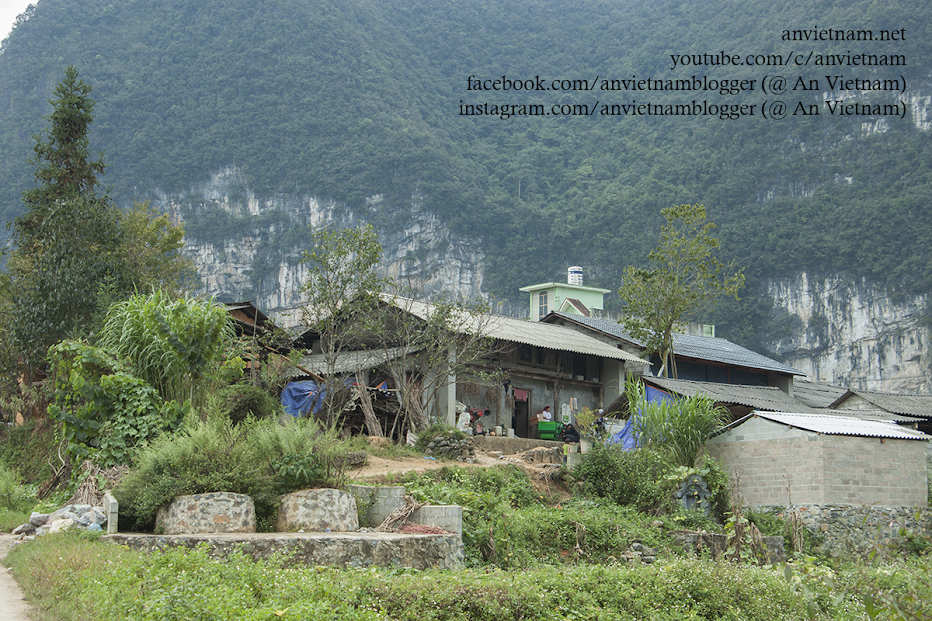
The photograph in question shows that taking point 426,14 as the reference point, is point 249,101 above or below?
below

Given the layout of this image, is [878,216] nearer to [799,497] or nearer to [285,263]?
[285,263]

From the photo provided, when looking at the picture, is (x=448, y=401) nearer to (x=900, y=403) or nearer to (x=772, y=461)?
(x=772, y=461)

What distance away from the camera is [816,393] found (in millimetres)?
35625

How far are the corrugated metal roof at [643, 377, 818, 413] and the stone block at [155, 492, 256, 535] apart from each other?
15.4 metres

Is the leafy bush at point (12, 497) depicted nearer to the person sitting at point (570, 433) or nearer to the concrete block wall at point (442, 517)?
the concrete block wall at point (442, 517)

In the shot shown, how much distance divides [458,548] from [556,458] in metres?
7.73

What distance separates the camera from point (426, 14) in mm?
108125

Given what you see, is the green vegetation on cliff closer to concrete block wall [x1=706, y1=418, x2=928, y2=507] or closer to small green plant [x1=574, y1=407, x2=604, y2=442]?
small green plant [x1=574, y1=407, x2=604, y2=442]

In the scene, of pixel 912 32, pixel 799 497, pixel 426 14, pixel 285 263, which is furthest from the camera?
pixel 426 14

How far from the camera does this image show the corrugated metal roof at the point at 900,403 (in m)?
24.7

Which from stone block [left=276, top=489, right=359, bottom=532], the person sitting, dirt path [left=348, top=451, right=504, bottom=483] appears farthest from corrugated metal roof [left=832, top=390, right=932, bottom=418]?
stone block [left=276, top=489, right=359, bottom=532]

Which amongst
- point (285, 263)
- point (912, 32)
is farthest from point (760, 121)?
point (285, 263)

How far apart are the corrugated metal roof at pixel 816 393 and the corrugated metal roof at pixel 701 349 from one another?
4.07 ft

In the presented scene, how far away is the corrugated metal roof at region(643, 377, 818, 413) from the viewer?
76.8ft
